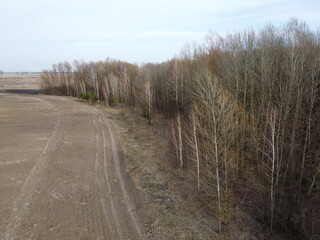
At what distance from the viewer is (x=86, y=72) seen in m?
73.9

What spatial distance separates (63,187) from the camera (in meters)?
16.1

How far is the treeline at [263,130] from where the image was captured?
13.0 m

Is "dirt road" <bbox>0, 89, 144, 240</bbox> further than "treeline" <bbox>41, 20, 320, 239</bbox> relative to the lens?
No

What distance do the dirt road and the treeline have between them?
5451mm

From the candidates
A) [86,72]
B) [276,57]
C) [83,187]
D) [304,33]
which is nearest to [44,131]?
[83,187]

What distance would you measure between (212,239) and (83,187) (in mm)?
9010

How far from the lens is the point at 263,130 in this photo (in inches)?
827

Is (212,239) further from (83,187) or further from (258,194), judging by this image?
(83,187)

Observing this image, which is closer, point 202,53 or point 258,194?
point 258,194

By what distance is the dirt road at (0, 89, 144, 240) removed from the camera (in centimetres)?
1198

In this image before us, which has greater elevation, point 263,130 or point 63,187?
point 263,130

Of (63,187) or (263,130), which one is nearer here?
(63,187)

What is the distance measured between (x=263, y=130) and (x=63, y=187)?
16638mm

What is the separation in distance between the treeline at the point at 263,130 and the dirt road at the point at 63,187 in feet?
17.9
